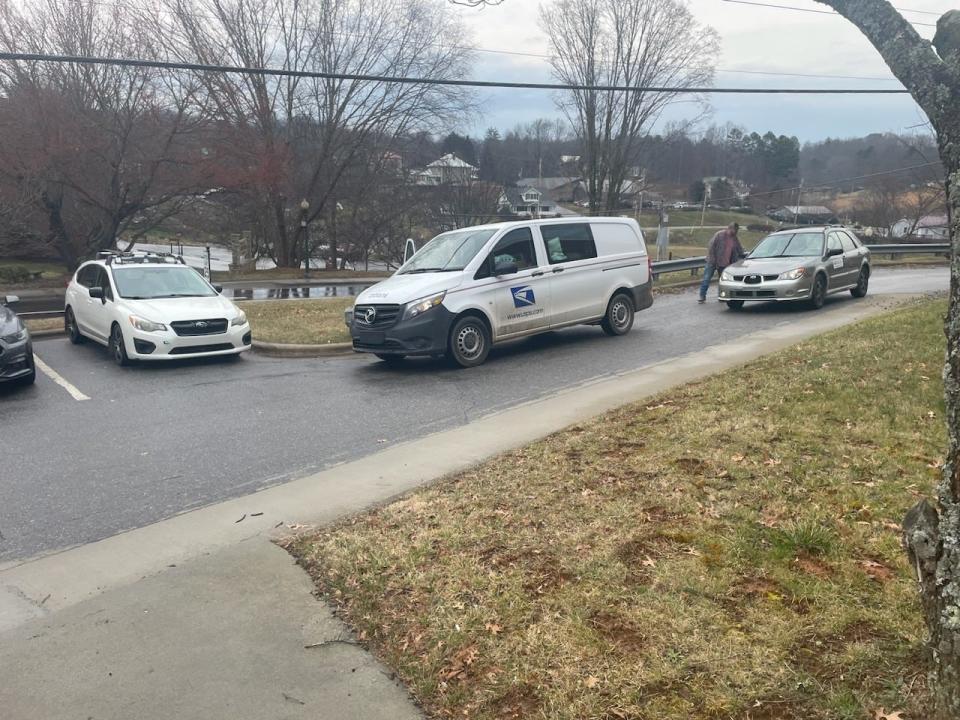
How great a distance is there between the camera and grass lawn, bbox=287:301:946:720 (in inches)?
116

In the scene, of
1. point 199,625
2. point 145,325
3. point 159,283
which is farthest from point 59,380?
point 199,625

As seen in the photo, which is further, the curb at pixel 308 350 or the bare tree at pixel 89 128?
the bare tree at pixel 89 128

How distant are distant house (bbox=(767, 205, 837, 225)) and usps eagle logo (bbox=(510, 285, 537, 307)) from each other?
2639 inches

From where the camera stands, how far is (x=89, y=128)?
87.9ft

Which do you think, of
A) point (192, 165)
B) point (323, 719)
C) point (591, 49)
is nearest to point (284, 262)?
point (192, 165)

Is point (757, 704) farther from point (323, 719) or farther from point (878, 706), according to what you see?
point (323, 719)

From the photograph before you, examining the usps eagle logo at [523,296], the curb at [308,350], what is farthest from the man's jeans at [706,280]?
the curb at [308,350]

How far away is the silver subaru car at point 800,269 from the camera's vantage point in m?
14.4

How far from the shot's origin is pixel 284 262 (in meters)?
41.2

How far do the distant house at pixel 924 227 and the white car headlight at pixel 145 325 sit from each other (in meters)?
58.9

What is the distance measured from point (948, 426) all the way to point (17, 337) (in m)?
10.1

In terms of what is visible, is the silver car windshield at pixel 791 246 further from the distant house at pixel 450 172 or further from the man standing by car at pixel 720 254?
the distant house at pixel 450 172

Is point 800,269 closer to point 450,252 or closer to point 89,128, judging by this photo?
point 450,252

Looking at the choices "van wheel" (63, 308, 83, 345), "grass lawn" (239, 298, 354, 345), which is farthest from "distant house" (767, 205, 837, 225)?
"van wheel" (63, 308, 83, 345)
